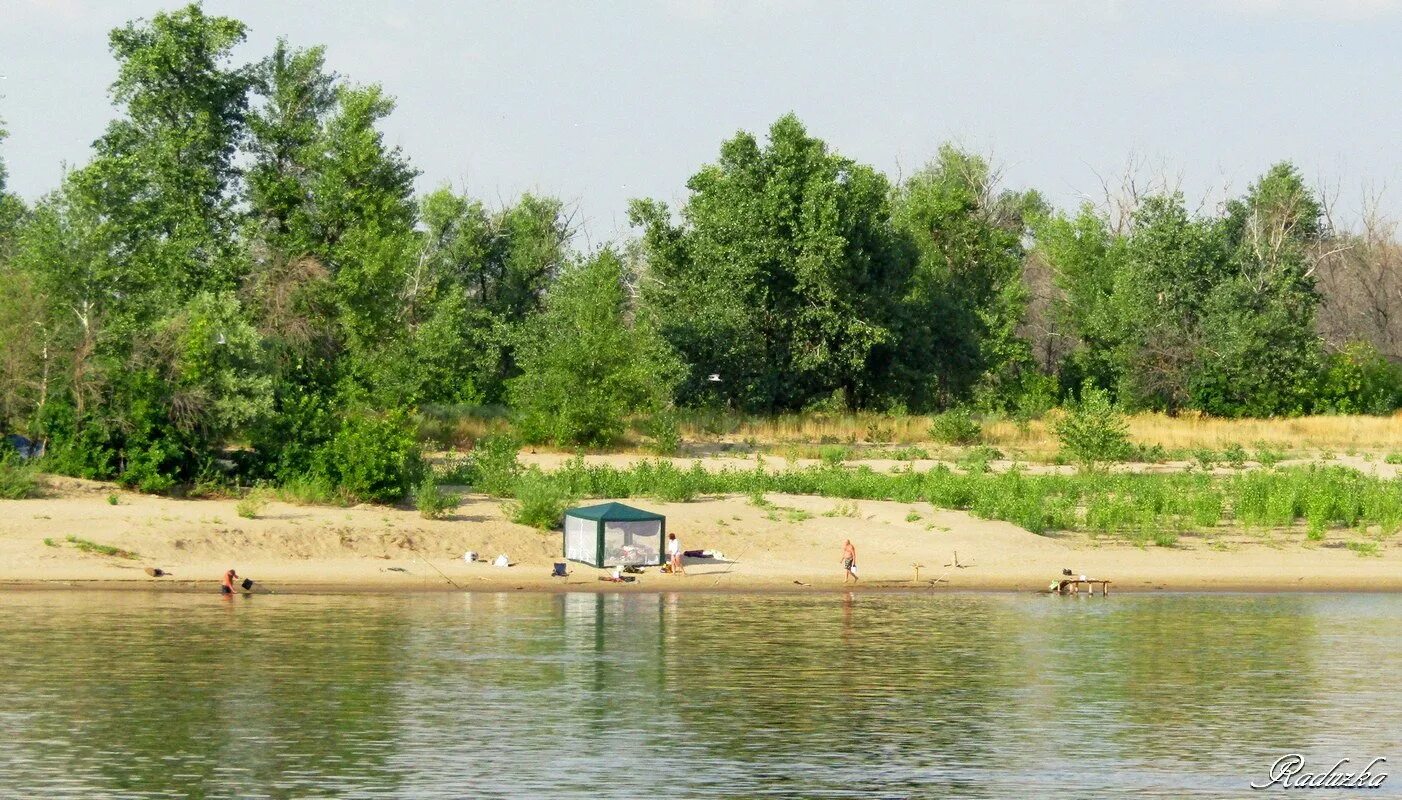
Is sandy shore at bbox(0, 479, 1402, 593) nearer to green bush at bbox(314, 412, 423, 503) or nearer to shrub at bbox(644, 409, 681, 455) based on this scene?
green bush at bbox(314, 412, 423, 503)

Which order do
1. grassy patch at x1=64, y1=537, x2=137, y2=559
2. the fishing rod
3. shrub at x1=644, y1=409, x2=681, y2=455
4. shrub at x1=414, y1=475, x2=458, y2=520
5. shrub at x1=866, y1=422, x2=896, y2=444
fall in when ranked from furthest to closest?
shrub at x1=866, y1=422, x2=896, y2=444 → shrub at x1=644, y1=409, x2=681, y2=455 → shrub at x1=414, y1=475, x2=458, y2=520 → the fishing rod → grassy patch at x1=64, y1=537, x2=137, y2=559

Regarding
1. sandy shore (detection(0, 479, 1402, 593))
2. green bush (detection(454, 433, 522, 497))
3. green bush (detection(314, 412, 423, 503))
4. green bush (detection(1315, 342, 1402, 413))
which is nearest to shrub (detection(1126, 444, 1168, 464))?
sandy shore (detection(0, 479, 1402, 593))

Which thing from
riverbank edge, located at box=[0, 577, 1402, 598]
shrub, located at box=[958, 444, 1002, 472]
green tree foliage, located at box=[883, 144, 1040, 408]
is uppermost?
green tree foliage, located at box=[883, 144, 1040, 408]

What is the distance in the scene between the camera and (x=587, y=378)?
5922cm

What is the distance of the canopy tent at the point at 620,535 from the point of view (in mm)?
37469

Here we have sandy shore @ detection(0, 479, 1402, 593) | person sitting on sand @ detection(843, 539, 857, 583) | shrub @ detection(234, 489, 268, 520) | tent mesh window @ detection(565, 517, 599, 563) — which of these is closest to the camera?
sandy shore @ detection(0, 479, 1402, 593)

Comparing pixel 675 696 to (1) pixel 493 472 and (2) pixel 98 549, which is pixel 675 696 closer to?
(2) pixel 98 549

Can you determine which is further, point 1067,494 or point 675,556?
point 1067,494

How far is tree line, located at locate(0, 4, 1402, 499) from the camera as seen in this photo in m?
→ 41.8
